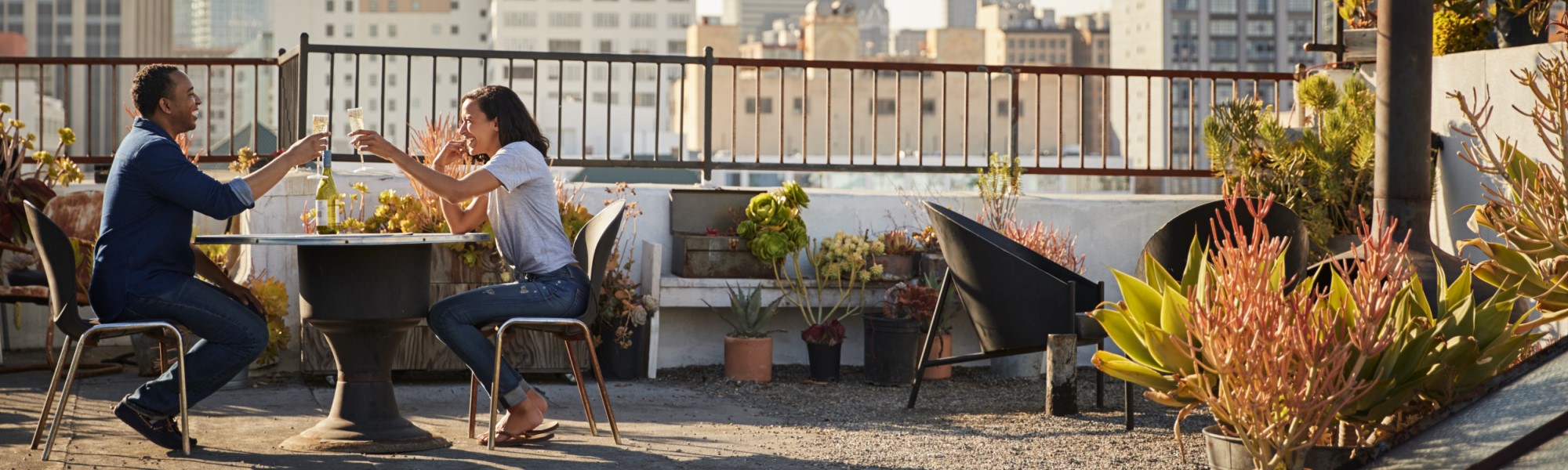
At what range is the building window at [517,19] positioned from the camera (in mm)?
112125

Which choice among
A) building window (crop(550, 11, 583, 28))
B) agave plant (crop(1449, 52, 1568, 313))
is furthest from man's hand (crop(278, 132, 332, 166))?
building window (crop(550, 11, 583, 28))

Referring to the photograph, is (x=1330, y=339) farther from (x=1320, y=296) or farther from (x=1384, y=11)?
(x=1384, y=11)

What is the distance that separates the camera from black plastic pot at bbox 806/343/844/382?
21.5ft

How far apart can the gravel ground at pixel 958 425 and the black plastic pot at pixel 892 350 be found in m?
0.08

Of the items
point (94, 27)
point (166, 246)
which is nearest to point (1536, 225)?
point (166, 246)

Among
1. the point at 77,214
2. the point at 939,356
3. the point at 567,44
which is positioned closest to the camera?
the point at 939,356

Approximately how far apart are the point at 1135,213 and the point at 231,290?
4.36 m

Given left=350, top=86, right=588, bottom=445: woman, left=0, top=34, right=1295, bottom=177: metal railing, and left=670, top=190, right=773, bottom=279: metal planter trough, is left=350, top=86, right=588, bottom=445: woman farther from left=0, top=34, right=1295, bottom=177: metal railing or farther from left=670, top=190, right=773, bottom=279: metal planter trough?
left=0, top=34, right=1295, bottom=177: metal railing

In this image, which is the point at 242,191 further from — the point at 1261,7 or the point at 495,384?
the point at 1261,7

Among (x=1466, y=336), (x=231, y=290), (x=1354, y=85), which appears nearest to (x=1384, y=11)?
(x=1354, y=85)

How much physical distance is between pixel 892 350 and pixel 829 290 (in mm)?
497

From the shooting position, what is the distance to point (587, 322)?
4.65 meters

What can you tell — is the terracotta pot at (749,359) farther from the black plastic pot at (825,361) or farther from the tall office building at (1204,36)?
the tall office building at (1204,36)

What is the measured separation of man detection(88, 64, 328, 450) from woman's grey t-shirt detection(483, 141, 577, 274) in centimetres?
62
